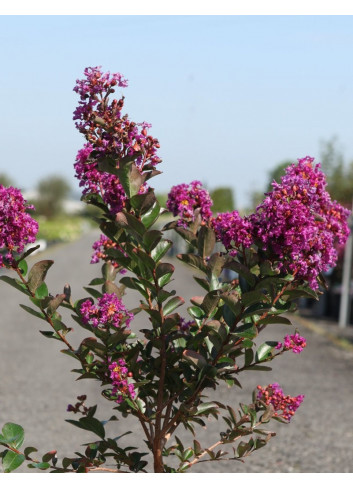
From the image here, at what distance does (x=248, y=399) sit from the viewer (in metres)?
8.66

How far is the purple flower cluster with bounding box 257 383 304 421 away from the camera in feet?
9.24

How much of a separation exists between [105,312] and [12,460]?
69 cm

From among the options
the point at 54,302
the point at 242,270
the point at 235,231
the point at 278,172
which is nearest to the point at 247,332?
the point at 242,270

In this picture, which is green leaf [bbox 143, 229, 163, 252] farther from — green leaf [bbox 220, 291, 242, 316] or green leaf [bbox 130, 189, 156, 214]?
green leaf [bbox 220, 291, 242, 316]

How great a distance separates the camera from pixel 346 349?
1273 cm

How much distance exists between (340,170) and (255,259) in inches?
1213

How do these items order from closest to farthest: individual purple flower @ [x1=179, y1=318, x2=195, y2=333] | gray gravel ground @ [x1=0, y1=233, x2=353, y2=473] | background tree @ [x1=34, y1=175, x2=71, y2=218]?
individual purple flower @ [x1=179, y1=318, x2=195, y2=333]
gray gravel ground @ [x1=0, y1=233, x2=353, y2=473]
background tree @ [x1=34, y1=175, x2=71, y2=218]

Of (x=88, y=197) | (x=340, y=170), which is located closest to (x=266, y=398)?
(x=88, y=197)

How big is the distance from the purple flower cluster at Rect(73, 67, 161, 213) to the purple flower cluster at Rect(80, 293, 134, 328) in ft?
1.07

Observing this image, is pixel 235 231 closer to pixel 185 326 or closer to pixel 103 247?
pixel 185 326

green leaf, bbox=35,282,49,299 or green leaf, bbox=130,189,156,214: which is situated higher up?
green leaf, bbox=130,189,156,214

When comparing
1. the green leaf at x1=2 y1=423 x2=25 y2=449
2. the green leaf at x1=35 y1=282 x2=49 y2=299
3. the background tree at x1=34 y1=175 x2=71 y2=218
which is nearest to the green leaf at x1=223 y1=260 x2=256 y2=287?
the green leaf at x1=35 y1=282 x2=49 y2=299

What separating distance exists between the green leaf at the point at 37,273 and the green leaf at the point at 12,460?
671 mm

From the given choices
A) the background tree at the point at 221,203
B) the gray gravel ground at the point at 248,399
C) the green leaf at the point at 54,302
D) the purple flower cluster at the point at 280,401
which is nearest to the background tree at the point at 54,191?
the background tree at the point at 221,203
